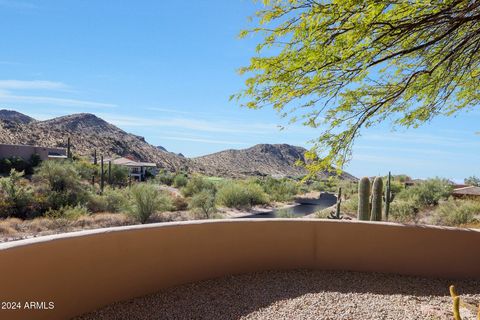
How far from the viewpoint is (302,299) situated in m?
5.19

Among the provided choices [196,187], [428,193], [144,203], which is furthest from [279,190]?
[144,203]

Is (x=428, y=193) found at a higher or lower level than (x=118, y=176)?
lower

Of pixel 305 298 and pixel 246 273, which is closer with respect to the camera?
pixel 305 298

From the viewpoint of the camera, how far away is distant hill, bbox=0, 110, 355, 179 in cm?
5384

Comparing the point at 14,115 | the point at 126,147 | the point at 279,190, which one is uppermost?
the point at 14,115

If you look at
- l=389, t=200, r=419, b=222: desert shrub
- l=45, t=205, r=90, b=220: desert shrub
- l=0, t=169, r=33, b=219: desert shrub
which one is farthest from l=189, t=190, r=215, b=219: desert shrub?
l=389, t=200, r=419, b=222: desert shrub

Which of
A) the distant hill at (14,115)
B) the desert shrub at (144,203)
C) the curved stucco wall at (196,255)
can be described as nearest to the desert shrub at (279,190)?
the desert shrub at (144,203)

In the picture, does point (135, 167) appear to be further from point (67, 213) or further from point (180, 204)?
point (67, 213)

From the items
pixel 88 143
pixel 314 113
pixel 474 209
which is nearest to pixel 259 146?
pixel 88 143

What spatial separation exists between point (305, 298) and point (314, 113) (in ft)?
11.7

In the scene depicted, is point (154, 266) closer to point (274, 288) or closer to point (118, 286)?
point (118, 286)

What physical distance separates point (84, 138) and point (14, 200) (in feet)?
137

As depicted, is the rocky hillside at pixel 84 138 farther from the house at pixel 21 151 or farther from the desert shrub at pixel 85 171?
the desert shrub at pixel 85 171

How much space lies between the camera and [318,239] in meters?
6.64
